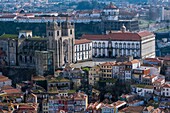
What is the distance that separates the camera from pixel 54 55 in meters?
47.9

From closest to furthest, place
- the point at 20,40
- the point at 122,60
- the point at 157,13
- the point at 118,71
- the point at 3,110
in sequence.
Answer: the point at 3,110 < the point at 118,71 < the point at 122,60 < the point at 20,40 < the point at 157,13

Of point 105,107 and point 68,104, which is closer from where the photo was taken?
point 105,107

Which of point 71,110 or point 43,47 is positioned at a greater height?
point 43,47

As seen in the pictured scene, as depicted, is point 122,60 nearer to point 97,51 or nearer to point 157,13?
point 97,51

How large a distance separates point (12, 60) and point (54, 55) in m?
5.97

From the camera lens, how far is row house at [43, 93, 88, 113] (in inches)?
1563

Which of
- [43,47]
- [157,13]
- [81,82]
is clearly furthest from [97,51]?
[157,13]

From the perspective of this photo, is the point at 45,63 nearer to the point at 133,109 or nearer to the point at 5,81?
the point at 5,81

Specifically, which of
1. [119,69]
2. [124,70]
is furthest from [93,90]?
[124,70]

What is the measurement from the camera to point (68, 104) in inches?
1571

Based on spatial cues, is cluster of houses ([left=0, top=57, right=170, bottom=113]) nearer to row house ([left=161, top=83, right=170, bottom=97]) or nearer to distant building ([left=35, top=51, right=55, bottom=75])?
row house ([left=161, top=83, right=170, bottom=97])

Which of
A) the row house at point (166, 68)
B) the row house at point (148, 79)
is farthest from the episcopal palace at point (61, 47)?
the row house at point (148, 79)

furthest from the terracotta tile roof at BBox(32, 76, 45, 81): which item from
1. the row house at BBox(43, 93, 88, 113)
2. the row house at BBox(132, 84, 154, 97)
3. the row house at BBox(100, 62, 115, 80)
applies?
the row house at BBox(132, 84, 154, 97)

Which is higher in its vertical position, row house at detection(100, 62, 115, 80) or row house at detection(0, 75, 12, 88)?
row house at detection(100, 62, 115, 80)
